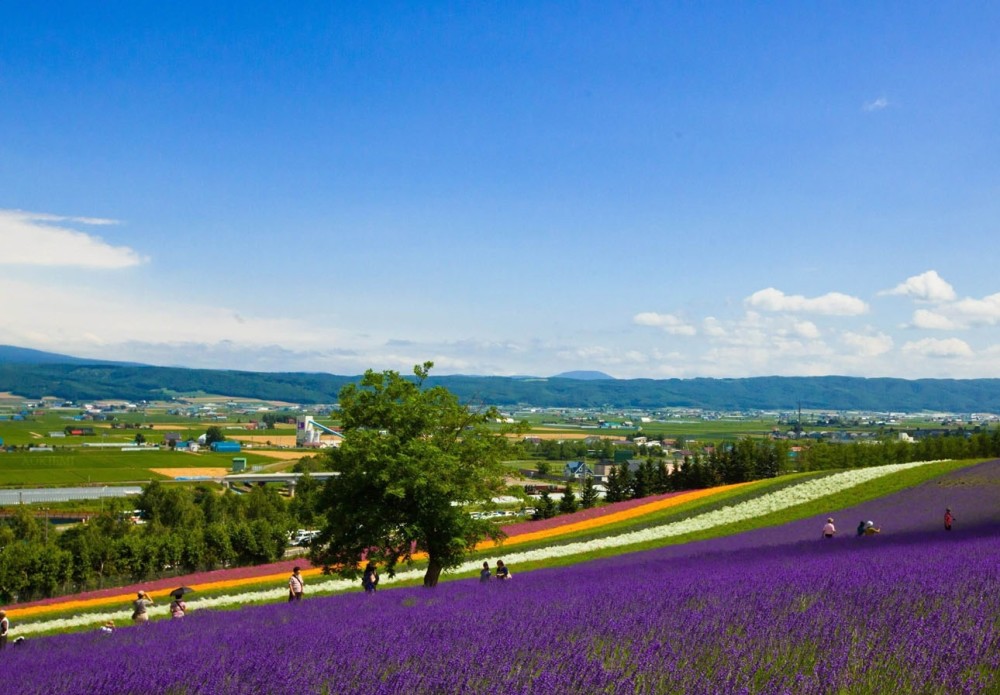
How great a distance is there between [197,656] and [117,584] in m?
48.8

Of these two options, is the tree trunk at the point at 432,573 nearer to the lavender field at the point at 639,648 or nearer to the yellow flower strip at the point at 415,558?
the yellow flower strip at the point at 415,558

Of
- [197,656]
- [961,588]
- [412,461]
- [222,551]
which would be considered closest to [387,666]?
[197,656]

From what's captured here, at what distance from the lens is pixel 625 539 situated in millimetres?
38969

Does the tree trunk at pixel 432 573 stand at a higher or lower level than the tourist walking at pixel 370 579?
lower

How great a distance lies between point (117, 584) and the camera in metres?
49.7

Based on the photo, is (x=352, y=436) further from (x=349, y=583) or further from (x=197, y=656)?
(x=197, y=656)

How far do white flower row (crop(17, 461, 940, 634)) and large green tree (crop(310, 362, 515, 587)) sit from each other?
2575mm

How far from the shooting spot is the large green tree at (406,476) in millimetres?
23734

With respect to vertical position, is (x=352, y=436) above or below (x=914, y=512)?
above

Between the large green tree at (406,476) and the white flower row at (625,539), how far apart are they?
101 inches

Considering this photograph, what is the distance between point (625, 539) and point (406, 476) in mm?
18311

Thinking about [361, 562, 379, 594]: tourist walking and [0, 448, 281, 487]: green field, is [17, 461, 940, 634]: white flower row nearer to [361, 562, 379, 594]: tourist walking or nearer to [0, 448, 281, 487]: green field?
[361, 562, 379, 594]: tourist walking

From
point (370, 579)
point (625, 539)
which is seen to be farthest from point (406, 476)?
point (625, 539)

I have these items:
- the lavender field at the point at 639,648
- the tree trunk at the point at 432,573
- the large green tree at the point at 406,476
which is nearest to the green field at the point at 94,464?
the large green tree at the point at 406,476
